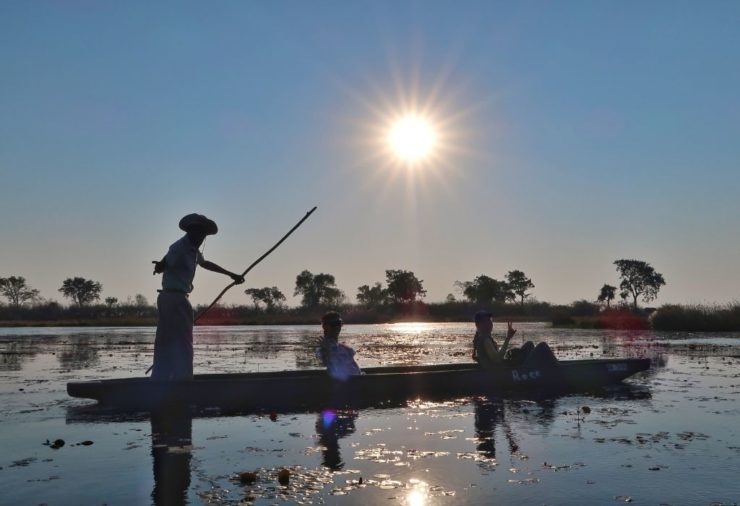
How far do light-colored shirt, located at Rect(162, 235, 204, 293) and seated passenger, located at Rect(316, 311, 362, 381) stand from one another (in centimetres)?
244

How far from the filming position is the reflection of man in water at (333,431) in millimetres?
7332

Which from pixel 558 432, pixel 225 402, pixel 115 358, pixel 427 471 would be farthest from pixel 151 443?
pixel 115 358

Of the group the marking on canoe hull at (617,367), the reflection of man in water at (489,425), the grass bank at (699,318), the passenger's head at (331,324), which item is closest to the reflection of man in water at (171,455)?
the passenger's head at (331,324)

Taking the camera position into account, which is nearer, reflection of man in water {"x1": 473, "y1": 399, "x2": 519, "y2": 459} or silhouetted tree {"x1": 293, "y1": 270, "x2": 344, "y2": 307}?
reflection of man in water {"x1": 473, "y1": 399, "x2": 519, "y2": 459}

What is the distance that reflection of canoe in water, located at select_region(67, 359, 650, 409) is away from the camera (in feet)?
35.5

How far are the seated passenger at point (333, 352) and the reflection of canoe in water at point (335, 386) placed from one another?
6.6 inches

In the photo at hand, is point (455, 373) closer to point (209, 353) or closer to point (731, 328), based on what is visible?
point (209, 353)

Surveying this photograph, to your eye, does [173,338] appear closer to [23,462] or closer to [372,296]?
→ [23,462]

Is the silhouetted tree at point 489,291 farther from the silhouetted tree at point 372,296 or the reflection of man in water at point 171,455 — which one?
the reflection of man in water at point 171,455

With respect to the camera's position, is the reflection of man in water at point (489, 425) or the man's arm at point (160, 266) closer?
the reflection of man in water at point (489, 425)

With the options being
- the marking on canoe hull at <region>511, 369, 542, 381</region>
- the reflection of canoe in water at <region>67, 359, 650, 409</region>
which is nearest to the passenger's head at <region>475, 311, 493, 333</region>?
the reflection of canoe in water at <region>67, 359, 650, 409</region>

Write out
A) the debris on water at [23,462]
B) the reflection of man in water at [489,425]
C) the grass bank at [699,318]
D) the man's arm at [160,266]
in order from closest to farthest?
the debris on water at [23,462], the reflection of man in water at [489,425], the man's arm at [160,266], the grass bank at [699,318]

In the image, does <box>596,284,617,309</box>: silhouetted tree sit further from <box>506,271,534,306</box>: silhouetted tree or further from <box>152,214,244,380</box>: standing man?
<box>152,214,244,380</box>: standing man

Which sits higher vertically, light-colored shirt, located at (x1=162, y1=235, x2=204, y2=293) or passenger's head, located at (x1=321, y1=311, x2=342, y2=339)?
light-colored shirt, located at (x1=162, y1=235, x2=204, y2=293)
